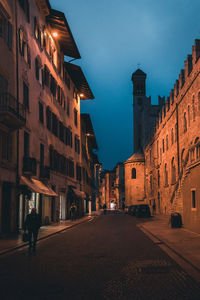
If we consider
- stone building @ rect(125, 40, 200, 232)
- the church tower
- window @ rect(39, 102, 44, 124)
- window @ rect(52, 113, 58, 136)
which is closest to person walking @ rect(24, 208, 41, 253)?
stone building @ rect(125, 40, 200, 232)

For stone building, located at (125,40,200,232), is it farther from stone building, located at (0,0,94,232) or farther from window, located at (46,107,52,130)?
window, located at (46,107,52,130)

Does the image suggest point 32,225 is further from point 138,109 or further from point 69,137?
point 138,109

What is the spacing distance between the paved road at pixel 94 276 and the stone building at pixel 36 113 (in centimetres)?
770

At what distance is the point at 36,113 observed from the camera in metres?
25.0

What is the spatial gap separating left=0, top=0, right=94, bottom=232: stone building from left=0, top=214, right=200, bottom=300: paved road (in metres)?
7.70

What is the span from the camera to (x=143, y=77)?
→ 9425 cm

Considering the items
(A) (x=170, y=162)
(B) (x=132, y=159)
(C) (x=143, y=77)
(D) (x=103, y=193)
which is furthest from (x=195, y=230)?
(D) (x=103, y=193)

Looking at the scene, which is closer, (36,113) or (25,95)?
(25,95)

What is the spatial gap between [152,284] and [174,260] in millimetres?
3465

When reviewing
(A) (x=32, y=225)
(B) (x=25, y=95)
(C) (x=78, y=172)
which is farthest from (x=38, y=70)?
(C) (x=78, y=172)

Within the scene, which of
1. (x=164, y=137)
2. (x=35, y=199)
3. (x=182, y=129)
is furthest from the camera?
(x=164, y=137)

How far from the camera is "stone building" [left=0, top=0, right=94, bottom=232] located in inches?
744

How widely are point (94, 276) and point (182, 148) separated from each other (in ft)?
80.5

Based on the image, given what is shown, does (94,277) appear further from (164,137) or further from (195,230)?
(164,137)
